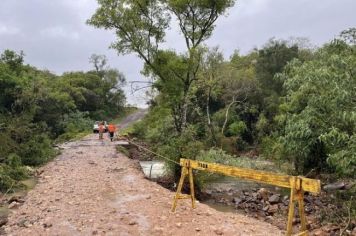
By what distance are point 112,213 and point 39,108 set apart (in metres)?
27.9

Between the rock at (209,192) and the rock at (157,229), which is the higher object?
the rock at (157,229)

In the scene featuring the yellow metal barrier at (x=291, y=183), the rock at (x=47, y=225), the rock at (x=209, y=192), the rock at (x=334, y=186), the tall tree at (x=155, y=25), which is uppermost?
the tall tree at (x=155, y=25)

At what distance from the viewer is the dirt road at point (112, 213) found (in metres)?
9.59

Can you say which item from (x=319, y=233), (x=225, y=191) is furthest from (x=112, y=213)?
(x=225, y=191)

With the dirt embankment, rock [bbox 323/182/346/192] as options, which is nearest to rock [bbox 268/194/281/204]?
rock [bbox 323/182/346/192]

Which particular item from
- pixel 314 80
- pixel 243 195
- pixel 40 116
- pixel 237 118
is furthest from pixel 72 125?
pixel 314 80

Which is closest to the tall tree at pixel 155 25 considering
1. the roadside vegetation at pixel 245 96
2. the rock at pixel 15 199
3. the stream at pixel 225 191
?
the roadside vegetation at pixel 245 96

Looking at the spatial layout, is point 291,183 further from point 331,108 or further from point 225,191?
point 225,191

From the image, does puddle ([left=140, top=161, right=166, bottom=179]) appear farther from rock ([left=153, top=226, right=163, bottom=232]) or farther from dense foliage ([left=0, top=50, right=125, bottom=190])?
rock ([left=153, top=226, right=163, bottom=232])

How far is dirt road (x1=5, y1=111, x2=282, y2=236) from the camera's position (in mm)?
9594

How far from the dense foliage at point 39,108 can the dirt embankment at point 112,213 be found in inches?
109

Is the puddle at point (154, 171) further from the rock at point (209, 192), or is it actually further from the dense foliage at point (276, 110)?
the rock at point (209, 192)

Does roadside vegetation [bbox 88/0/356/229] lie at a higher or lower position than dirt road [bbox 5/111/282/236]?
higher

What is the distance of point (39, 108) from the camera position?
36688 millimetres
